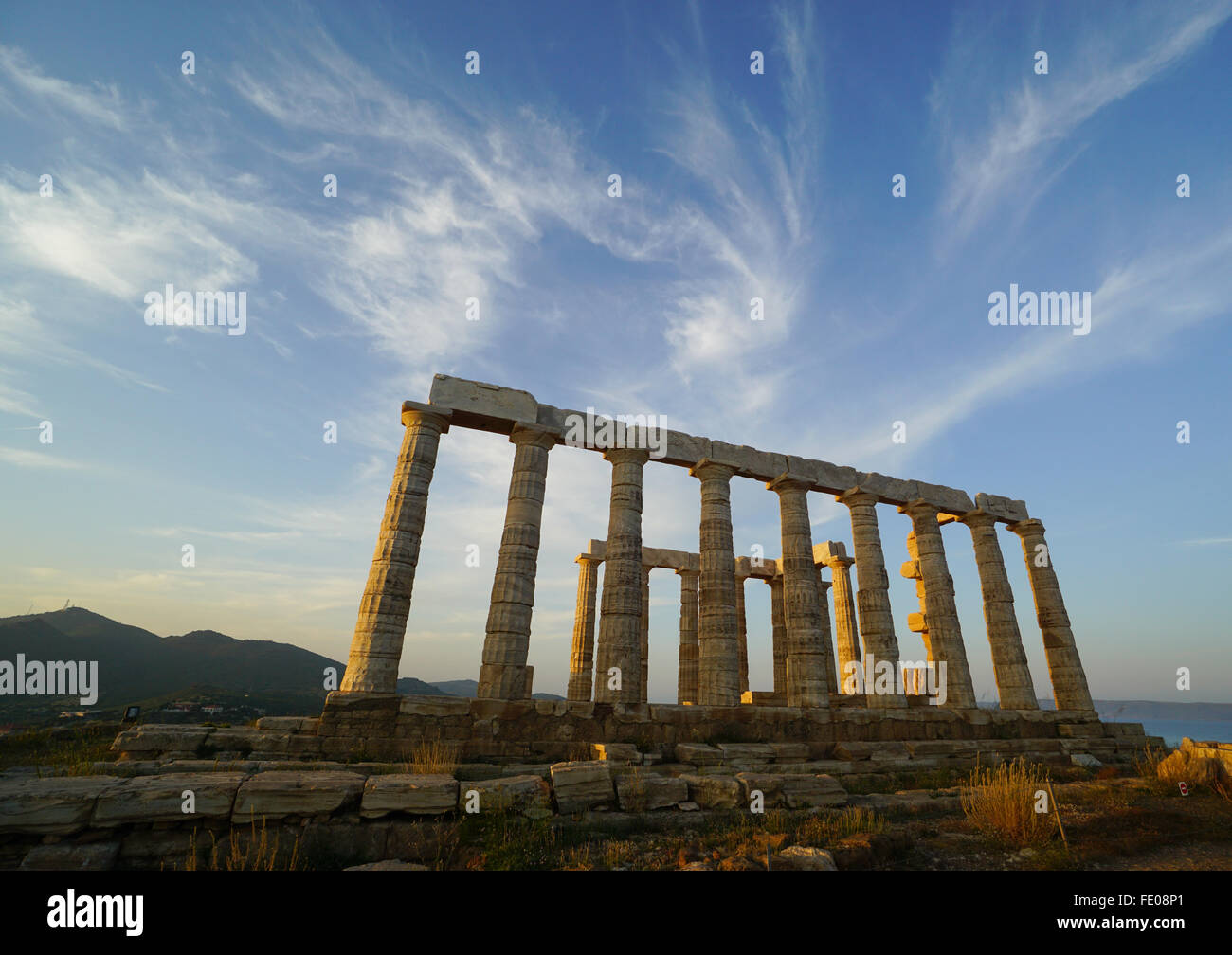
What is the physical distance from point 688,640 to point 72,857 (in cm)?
2319

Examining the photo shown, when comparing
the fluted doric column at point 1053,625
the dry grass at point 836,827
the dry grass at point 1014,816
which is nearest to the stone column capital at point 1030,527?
the fluted doric column at point 1053,625

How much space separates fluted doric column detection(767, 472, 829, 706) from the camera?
17.6 m

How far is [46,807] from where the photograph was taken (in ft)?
20.4

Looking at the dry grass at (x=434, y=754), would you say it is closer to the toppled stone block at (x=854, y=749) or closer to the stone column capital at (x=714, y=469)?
the toppled stone block at (x=854, y=749)

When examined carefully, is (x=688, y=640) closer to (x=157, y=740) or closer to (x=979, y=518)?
(x=979, y=518)

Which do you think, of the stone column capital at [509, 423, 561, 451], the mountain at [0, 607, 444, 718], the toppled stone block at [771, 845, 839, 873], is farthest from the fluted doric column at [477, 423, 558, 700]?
the mountain at [0, 607, 444, 718]

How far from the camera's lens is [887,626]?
63.5ft

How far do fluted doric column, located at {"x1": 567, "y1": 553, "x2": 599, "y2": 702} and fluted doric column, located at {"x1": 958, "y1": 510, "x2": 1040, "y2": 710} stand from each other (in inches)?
624

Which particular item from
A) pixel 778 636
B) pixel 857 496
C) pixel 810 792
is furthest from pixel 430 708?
pixel 778 636

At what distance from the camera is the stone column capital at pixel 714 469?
1923 cm

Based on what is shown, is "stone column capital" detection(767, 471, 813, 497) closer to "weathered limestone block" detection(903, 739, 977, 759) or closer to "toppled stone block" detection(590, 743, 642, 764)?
"weathered limestone block" detection(903, 739, 977, 759)

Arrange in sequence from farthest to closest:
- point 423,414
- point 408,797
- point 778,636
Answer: point 778,636 → point 423,414 → point 408,797

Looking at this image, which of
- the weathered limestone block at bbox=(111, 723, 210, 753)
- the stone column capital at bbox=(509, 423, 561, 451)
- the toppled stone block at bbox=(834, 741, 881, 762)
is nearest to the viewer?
the weathered limestone block at bbox=(111, 723, 210, 753)
